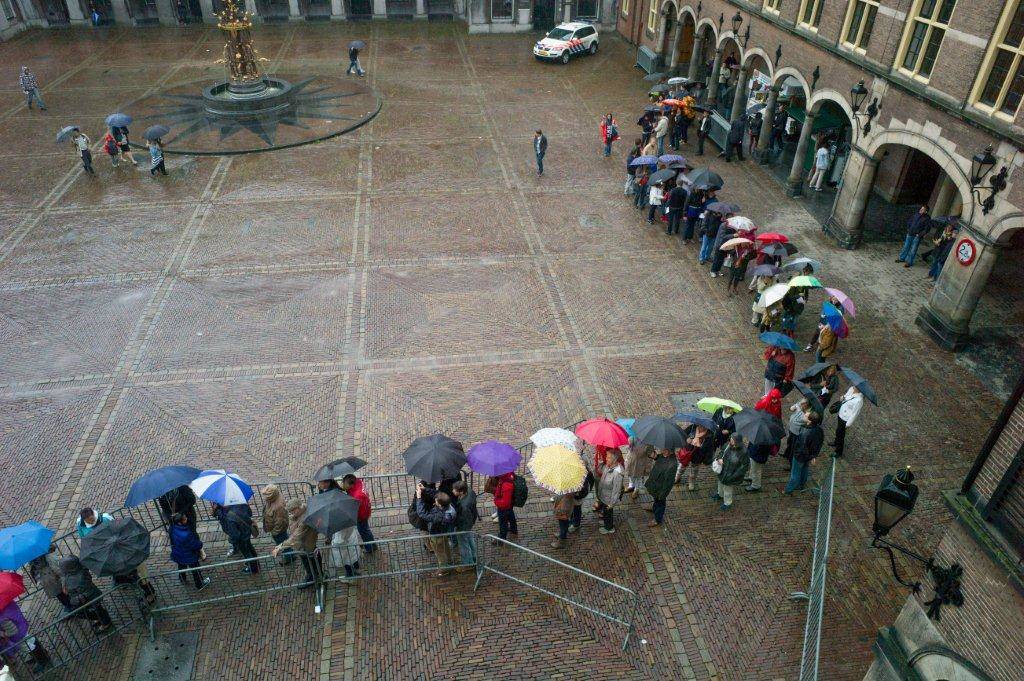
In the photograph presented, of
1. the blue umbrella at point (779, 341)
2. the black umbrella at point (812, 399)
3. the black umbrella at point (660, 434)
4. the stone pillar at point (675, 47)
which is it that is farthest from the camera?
the stone pillar at point (675, 47)

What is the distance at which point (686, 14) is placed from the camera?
28469 mm

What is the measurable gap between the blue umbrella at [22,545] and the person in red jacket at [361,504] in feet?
11.3

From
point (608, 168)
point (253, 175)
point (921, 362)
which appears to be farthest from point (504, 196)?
point (921, 362)

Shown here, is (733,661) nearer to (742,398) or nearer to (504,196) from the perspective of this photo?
(742,398)

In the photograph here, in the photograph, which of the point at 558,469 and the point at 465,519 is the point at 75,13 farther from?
the point at 558,469

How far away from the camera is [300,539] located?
8.68 meters

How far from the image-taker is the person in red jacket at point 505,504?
927 cm

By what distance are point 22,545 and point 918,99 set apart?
57.6ft

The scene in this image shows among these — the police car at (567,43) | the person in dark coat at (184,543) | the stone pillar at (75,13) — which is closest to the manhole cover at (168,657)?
the person in dark coat at (184,543)

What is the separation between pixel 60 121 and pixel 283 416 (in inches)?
801

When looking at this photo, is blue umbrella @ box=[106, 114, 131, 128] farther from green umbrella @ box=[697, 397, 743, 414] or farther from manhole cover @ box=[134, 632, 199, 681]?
green umbrella @ box=[697, 397, 743, 414]

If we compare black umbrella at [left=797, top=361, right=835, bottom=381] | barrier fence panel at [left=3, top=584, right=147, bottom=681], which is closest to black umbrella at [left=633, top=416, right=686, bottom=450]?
black umbrella at [left=797, top=361, right=835, bottom=381]

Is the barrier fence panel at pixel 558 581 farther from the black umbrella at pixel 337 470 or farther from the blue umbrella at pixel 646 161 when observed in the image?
the blue umbrella at pixel 646 161

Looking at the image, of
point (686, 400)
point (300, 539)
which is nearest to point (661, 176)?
point (686, 400)
